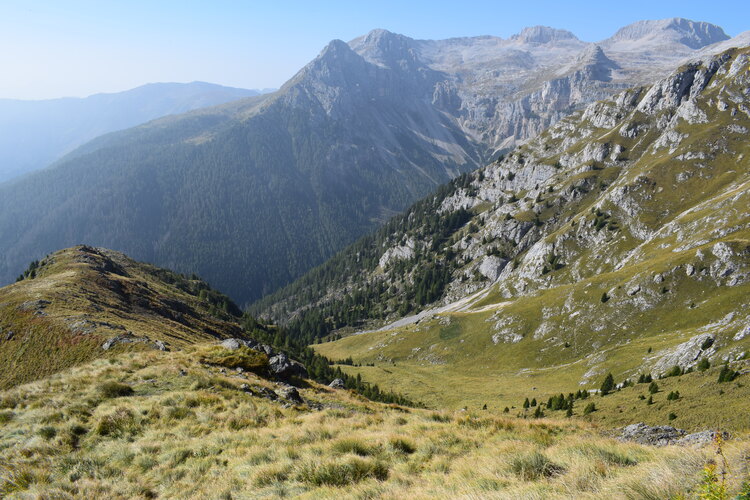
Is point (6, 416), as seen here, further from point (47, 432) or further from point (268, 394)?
point (268, 394)

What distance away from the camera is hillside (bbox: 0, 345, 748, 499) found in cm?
776

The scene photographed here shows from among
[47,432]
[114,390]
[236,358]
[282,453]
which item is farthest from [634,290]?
[47,432]

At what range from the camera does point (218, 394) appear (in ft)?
68.0

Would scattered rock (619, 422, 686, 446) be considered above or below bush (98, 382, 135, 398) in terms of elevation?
below

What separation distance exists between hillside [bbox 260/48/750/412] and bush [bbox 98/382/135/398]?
34837 mm

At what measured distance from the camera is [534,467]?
9.13 m

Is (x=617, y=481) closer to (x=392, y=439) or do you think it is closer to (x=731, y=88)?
(x=392, y=439)

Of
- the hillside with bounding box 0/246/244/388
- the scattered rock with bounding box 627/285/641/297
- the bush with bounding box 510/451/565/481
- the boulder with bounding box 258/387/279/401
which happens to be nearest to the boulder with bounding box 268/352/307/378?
the boulder with bounding box 258/387/279/401

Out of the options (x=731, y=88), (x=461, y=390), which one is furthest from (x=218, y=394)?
(x=731, y=88)

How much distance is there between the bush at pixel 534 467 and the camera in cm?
888

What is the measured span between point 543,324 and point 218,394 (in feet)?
321

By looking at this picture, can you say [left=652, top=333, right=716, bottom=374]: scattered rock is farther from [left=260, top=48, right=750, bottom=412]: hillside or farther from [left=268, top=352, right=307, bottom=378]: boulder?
[left=268, top=352, right=307, bottom=378]: boulder

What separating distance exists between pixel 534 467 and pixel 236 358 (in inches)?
1031

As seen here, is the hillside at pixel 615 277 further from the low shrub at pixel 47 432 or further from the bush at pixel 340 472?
the low shrub at pixel 47 432
